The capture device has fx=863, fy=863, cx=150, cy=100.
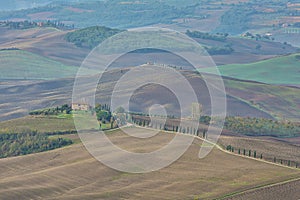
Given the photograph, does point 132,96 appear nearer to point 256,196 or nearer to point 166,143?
point 166,143

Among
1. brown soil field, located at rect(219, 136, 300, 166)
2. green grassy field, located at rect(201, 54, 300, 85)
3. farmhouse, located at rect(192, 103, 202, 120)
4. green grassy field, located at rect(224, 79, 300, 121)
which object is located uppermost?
brown soil field, located at rect(219, 136, 300, 166)

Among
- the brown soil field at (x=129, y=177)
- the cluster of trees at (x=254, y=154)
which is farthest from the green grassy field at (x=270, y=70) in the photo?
the brown soil field at (x=129, y=177)

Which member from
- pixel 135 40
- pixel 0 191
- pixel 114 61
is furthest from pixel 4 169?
pixel 135 40

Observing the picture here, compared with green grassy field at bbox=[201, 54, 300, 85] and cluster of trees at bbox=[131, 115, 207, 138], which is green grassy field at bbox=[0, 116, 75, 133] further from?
green grassy field at bbox=[201, 54, 300, 85]

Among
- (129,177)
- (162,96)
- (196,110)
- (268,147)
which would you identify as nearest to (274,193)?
(129,177)

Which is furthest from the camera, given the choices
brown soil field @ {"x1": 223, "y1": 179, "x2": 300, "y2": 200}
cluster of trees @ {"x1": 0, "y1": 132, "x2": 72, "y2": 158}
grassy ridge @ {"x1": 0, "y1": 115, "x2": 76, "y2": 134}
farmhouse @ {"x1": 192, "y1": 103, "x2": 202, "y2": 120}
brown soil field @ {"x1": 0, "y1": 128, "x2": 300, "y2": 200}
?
farmhouse @ {"x1": 192, "y1": 103, "x2": 202, "y2": 120}

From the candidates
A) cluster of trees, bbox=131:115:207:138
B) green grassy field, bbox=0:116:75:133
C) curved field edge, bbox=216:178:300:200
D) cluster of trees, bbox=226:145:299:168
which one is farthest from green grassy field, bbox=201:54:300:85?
curved field edge, bbox=216:178:300:200

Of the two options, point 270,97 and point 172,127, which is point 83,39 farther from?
point 172,127
